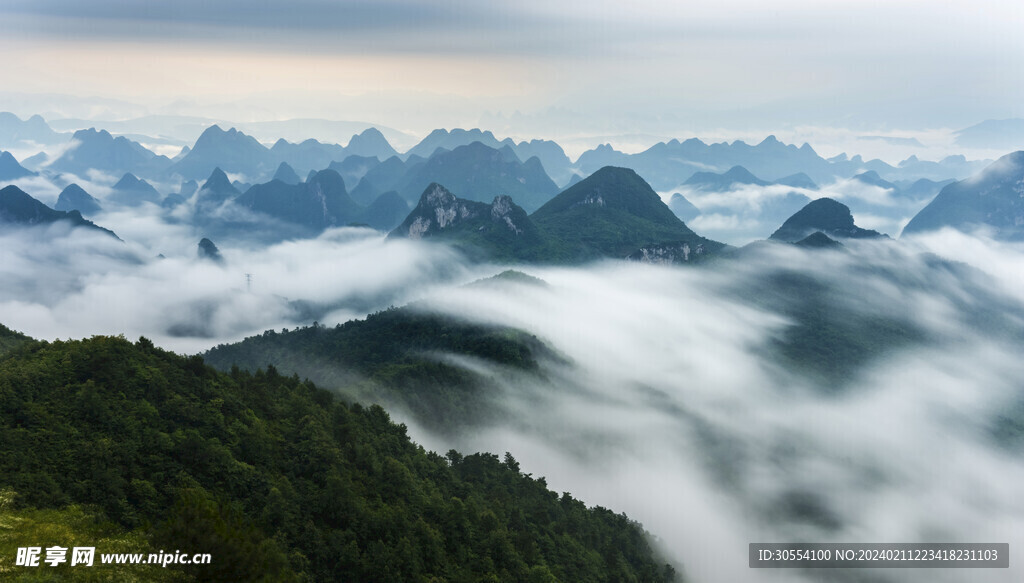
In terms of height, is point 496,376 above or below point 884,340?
below

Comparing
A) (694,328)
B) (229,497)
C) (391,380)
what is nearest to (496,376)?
(391,380)

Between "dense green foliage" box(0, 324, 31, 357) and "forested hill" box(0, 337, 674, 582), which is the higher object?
"dense green foliage" box(0, 324, 31, 357)

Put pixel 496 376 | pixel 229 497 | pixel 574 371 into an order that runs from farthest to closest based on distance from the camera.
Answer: pixel 574 371
pixel 496 376
pixel 229 497

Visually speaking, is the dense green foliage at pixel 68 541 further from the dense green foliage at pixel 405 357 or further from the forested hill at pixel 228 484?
the dense green foliage at pixel 405 357

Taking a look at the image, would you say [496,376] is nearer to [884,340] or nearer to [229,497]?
[229,497]

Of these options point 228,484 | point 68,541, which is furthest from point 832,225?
point 68,541

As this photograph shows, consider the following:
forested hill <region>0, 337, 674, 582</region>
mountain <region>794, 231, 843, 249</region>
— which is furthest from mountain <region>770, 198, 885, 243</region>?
forested hill <region>0, 337, 674, 582</region>

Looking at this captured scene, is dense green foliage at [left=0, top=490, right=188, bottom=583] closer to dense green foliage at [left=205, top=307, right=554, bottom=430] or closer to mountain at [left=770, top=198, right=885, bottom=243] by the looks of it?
dense green foliage at [left=205, top=307, right=554, bottom=430]
